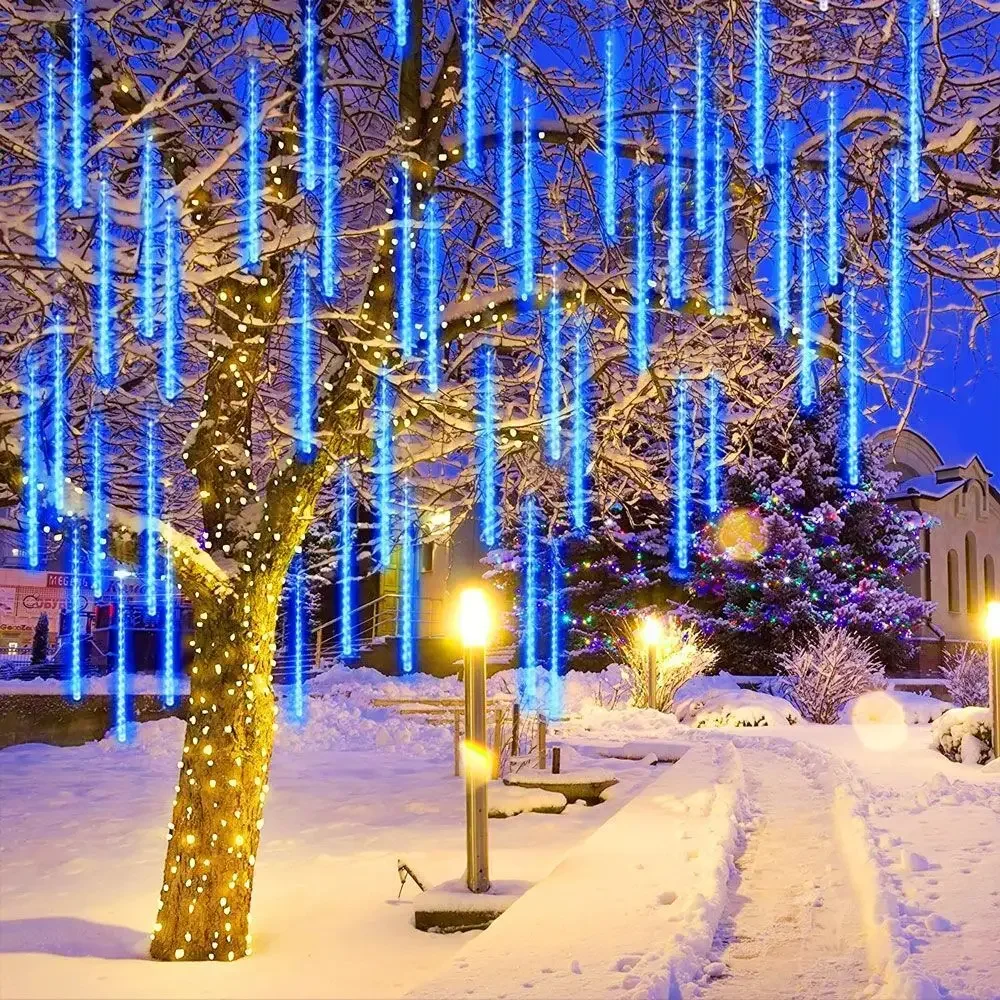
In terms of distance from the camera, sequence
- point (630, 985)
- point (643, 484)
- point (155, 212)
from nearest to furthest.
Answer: point (630, 985) → point (155, 212) → point (643, 484)

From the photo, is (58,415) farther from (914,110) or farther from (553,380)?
(914,110)

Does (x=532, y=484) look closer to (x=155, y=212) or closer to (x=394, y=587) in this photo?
(x=155, y=212)

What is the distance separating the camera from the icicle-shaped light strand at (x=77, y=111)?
487 cm

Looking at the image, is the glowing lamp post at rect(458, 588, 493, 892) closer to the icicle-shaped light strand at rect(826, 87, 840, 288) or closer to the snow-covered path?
the snow-covered path

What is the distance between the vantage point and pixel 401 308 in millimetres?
6879

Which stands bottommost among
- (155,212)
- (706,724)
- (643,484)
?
(706,724)

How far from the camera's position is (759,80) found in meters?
6.06

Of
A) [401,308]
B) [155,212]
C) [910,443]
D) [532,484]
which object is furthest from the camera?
[910,443]

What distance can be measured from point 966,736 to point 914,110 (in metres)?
9.68

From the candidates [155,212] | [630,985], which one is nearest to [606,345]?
[155,212]

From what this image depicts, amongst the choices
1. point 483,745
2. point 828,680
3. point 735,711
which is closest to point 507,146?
point 483,745

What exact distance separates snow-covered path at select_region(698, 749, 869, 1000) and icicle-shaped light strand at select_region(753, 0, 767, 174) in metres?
4.19

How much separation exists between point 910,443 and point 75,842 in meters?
32.9

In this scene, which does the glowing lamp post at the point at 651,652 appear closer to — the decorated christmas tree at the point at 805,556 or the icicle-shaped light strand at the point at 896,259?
the decorated christmas tree at the point at 805,556
